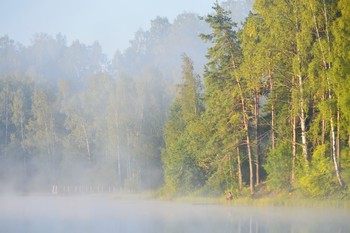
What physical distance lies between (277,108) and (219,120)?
15.2ft

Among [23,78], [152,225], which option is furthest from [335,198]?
[23,78]

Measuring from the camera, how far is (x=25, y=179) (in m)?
89.7

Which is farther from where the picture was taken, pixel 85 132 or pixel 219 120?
pixel 85 132

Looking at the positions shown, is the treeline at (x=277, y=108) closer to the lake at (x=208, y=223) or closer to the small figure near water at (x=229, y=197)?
the small figure near water at (x=229, y=197)

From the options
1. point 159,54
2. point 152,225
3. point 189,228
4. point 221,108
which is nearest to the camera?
point 189,228

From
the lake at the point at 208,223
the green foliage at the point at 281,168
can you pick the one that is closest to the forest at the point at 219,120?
the green foliage at the point at 281,168

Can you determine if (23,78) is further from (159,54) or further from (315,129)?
(315,129)

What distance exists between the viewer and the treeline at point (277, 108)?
34750 millimetres

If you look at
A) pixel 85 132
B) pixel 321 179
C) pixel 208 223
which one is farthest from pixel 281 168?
pixel 85 132

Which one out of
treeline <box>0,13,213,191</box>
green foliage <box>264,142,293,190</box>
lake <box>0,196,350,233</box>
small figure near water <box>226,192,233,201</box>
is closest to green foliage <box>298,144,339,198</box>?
lake <box>0,196,350,233</box>

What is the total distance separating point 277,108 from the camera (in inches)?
1752

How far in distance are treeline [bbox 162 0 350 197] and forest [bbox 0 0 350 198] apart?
90 millimetres

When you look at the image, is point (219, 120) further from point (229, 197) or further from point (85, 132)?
point (85, 132)

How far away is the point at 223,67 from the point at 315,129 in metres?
11.5
